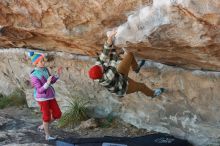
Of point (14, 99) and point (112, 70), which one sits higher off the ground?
point (112, 70)

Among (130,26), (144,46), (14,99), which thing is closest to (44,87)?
(144,46)

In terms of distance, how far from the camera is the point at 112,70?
5711mm

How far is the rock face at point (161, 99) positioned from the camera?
5855 mm

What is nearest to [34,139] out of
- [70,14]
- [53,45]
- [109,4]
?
[53,45]

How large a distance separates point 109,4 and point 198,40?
1156mm

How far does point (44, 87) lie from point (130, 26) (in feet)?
5.69

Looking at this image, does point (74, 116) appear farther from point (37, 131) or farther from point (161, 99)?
point (161, 99)

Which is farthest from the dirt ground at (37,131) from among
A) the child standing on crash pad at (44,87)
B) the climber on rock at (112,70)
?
the climber on rock at (112,70)

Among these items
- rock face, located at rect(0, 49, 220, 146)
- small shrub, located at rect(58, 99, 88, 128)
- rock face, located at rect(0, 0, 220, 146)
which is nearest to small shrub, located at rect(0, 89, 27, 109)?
rock face, located at rect(0, 49, 220, 146)

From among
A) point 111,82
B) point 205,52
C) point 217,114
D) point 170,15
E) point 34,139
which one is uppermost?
point 170,15

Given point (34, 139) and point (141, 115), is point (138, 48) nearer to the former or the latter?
point (141, 115)

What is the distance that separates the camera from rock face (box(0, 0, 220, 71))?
14.8ft

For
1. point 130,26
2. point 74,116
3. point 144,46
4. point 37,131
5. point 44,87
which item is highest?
point 130,26

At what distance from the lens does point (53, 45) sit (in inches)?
287
